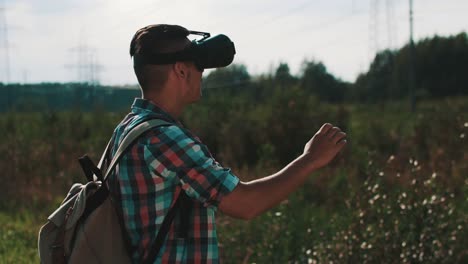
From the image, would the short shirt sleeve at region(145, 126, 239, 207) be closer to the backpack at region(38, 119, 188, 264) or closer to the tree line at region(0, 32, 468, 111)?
the backpack at region(38, 119, 188, 264)

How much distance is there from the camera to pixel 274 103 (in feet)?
66.8

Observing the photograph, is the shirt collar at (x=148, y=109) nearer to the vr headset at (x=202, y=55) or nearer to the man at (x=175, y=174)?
the man at (x=175, y=174)

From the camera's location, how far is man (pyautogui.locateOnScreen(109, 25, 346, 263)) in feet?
8.95

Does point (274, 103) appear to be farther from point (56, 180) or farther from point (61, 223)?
point (61, 223)

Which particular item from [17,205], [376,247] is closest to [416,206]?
[376,247]

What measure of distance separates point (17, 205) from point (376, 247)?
290 inches

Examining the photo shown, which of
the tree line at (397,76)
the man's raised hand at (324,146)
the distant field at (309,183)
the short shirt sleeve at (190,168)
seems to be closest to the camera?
the short shirt sleeve at (190,168)

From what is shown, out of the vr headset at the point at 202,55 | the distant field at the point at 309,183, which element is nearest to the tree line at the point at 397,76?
the distant field at the point at 309,183

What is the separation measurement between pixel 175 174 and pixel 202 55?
445 millimetres

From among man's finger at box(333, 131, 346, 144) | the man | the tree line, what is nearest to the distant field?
man's finger at box(333, 131, 346, 144)

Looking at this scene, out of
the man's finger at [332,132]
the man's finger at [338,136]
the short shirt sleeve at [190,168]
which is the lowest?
the short shirt sleeve at [190,168]

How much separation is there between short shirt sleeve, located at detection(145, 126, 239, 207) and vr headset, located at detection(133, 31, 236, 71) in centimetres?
29

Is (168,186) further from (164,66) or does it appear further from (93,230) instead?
(164,66)

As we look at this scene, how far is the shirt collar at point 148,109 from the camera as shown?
2.88 m
